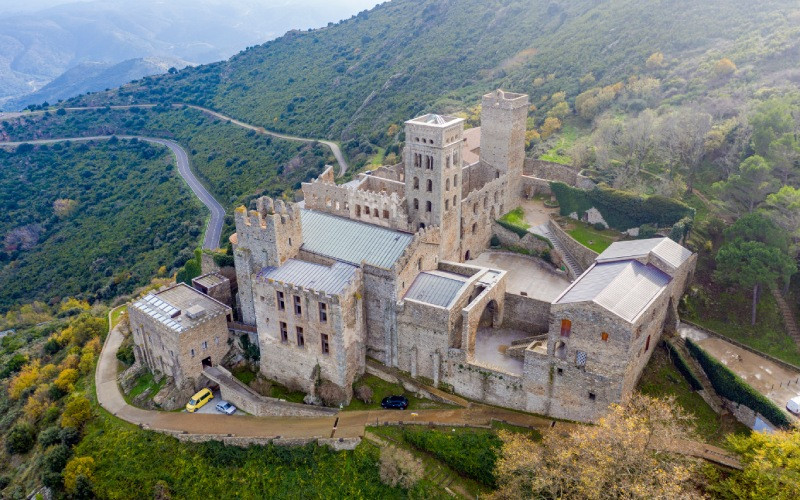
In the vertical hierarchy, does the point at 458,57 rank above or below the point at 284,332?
above

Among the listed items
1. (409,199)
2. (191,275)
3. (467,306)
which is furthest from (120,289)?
(467,306)

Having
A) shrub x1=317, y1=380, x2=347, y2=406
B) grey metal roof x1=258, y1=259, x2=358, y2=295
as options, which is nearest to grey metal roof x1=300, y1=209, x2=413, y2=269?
grey metal roof x1=258, y1=259, x2=358, y2=295

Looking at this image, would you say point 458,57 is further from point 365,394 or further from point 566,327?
point 566,327

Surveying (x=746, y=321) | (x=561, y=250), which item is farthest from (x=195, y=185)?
(x=746, y=321)

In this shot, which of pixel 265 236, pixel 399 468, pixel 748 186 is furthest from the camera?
pixel 748 186

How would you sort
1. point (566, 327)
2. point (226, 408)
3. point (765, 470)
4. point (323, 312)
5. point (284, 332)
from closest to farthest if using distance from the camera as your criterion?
1. point (765, 470)
2. point (566, 327)
3. point (323, 312)
4. point (226, 408)
5. point (284, 332)

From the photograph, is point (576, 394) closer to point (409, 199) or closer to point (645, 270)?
point (645, 270)

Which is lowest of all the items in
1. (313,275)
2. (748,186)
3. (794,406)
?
(794,406)
